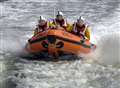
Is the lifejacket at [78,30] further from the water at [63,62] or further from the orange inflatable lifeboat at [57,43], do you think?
the water at [63,62]

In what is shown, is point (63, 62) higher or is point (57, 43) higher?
point (57, 43)

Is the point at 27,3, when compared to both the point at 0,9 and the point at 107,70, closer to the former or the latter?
the point at 0,9

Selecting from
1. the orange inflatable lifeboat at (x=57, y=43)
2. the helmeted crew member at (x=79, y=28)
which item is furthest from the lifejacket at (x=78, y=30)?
the orange inflatable lifeboat at (x=57, y=43)

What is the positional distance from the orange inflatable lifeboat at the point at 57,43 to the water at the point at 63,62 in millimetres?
383

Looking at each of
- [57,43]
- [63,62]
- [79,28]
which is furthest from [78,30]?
[63,62]

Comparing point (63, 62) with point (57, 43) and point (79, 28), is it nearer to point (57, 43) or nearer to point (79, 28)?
point (57, 43)

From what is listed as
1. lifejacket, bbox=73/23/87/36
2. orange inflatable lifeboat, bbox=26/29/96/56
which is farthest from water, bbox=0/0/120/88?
Result: lifejacket, bbox=73/23/87/36

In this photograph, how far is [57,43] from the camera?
11.8 m

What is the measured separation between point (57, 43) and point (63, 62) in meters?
0.61

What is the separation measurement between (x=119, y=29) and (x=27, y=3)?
7.96 meters

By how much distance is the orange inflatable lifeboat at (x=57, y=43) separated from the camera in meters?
11.8

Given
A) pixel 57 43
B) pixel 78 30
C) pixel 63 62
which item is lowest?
pixel 63 62

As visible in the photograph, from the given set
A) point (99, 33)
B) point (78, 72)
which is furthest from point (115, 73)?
point (99, 33)

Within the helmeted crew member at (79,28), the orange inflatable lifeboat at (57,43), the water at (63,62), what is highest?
the helmeted crew member at (79,28)
